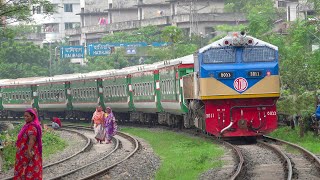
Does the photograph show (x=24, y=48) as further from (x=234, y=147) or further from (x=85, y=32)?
→ (x=234, y=147)

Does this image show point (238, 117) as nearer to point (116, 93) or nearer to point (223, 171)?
point (223, 171)

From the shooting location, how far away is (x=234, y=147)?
2297cm

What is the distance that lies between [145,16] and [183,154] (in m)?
74.1

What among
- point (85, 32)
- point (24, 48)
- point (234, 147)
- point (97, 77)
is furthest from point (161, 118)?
point (85, 32)

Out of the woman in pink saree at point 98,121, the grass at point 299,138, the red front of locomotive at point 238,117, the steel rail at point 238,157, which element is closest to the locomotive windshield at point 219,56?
the red front of locomotive at point 238,117

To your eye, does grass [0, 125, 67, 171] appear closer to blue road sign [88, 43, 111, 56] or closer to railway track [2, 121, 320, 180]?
railway track [2, 121, 320, 180]

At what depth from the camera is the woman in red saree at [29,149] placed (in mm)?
14297

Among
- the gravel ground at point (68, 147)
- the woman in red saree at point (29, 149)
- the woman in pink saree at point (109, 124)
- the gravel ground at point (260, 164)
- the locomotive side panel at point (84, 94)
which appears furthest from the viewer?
the locomotive side panel at point (84, 94)

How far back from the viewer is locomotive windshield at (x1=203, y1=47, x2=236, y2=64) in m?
24.1

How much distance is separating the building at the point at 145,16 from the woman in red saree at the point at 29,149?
64036mm

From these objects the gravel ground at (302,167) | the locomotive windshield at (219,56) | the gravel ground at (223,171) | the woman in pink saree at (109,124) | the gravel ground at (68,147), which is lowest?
the gravel ground at (68,147)

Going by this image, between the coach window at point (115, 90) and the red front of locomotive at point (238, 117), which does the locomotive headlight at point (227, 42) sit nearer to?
the red front of locomotive at point (238, 117)

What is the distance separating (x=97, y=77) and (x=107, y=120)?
17151 mm

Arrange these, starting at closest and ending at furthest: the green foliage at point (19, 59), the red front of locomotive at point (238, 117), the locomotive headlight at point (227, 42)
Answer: the red front of locomotive at point (238, 117) → the locomotive headlight at point (227, 42) → the green foliage at point (19, 59)
